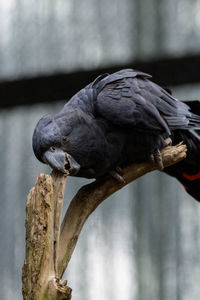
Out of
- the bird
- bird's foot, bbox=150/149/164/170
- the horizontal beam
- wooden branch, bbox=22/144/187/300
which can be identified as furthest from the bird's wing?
the horizontal beam

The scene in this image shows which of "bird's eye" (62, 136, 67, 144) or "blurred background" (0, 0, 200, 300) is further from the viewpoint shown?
"blurred background" (0, 0, 200, 300)

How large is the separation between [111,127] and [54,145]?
34 cm

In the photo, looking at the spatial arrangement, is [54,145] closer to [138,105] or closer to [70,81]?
[138,105]

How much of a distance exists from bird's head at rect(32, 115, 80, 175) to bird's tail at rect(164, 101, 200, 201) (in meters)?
0.76

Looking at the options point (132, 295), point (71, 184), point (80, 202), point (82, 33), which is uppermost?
point (82, 33)

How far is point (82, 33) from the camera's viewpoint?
14.1 ft

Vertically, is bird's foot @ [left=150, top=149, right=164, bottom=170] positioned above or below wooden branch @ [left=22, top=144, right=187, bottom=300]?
above

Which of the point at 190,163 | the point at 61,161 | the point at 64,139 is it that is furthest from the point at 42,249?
the point at 190,163

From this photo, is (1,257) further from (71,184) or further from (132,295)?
(132,295)

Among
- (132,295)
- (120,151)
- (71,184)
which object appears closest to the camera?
(120,151)

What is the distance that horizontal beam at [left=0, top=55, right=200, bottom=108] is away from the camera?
4078 mm

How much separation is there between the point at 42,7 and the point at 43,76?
2.00ft

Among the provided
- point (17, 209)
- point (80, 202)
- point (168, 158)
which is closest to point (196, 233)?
point (17, 209)

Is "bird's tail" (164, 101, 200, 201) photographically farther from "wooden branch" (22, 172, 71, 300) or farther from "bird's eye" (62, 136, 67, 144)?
"wooden branch" (22, 172, 71, 300)
